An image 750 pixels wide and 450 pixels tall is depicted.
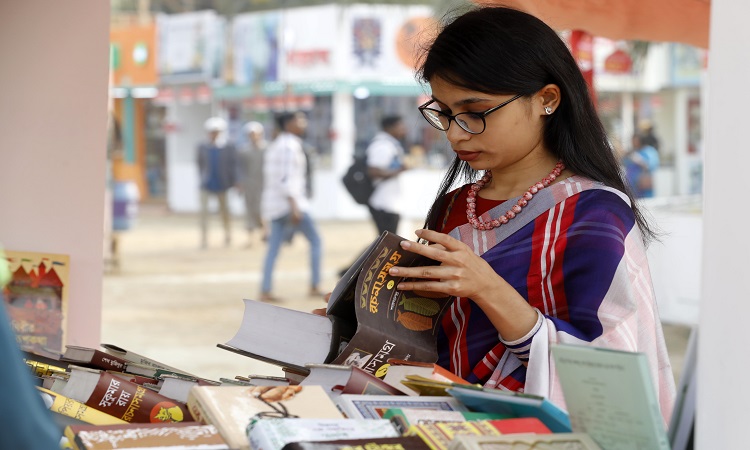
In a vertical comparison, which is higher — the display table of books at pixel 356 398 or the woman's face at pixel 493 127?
the woman's face at pixel 493 127

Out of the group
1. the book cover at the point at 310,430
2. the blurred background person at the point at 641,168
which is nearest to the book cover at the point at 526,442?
the book cover at the point at 310,430

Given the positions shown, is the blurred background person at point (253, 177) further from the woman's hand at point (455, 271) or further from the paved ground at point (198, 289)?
the woman's hand at point (455, 271)

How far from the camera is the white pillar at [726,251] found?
1330 mm

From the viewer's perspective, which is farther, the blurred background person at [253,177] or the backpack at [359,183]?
the blurred background person at [253,177]

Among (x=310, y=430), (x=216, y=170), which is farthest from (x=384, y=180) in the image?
(x=310, y=430)

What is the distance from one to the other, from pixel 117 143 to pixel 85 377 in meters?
13.6

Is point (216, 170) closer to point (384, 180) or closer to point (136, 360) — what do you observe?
point (384, 180)

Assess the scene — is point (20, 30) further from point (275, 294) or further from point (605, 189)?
point (275, 294)

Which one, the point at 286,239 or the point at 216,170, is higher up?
the point at 216,170

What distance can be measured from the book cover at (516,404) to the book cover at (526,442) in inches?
2.9

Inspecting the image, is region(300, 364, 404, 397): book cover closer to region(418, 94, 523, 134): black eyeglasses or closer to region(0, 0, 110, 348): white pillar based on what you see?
region(418, 94, 523, 134): black eyeglasses

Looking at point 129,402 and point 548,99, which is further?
point 548,99

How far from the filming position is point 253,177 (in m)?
14.8

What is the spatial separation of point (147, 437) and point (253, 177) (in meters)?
13.6
